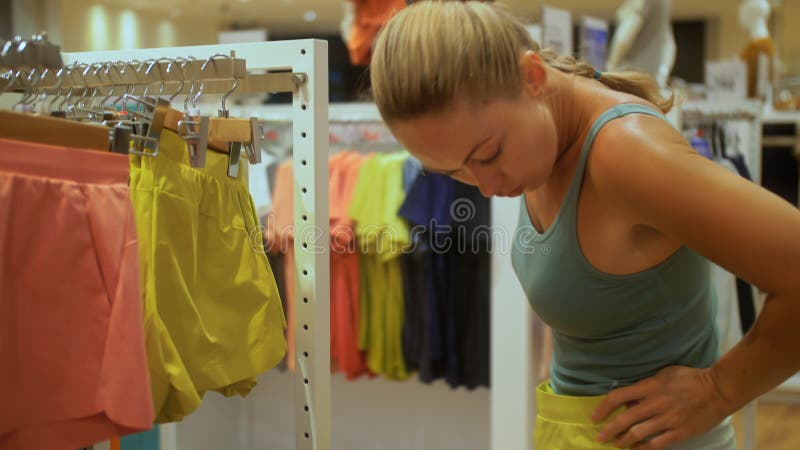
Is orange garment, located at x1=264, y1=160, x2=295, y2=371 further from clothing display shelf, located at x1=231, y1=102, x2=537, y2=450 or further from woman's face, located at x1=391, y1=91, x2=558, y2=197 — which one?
woman's face, located at x1=391, y1=91, x2=558, y2=197

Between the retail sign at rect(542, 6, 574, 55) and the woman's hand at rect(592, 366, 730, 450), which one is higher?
the retail sign at rect(542, 6, 574, 55)

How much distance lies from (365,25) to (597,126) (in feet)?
7.96

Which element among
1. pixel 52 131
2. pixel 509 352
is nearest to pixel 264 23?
pixel 509 352

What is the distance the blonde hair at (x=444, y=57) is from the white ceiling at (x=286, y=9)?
8.74 metres

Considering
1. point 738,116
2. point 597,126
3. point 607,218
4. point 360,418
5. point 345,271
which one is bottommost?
point 360,418

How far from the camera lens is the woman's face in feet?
2.80

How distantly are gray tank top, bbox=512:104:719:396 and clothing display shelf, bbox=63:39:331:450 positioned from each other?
353 mm

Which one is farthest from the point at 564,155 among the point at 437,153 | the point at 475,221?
the point at 475,221

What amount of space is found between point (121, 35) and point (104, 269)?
29.4ft

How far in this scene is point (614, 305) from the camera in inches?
35.9

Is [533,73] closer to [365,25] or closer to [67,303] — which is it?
[67,303]

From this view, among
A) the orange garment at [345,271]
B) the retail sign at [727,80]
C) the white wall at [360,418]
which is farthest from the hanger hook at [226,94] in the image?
the retail sign at [727,80]

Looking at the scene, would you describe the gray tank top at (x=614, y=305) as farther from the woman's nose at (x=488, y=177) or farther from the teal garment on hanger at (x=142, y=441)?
the teal garment on hanger at (x=142, y=441)

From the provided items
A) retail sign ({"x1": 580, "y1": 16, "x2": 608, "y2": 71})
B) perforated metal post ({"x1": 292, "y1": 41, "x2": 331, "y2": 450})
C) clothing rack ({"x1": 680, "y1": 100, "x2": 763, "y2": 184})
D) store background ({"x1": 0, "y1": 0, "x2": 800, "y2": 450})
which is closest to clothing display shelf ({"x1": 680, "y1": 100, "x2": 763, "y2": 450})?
clothing rack ({"x1": 680, "y1": 100, "x2": 763, "y2": 184})
